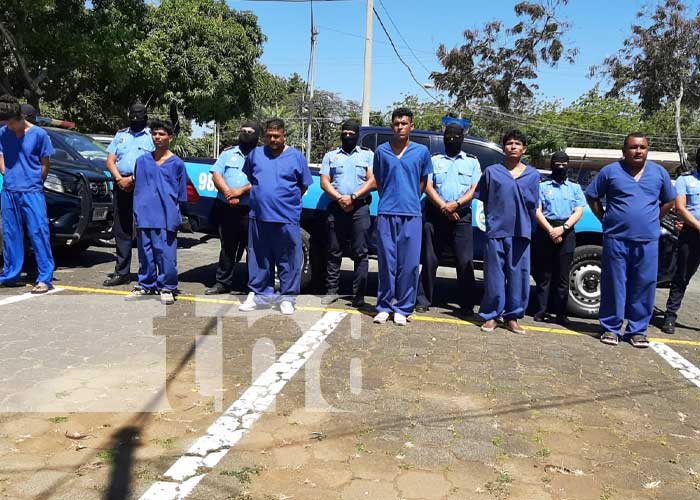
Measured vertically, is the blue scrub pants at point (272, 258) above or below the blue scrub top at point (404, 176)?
below

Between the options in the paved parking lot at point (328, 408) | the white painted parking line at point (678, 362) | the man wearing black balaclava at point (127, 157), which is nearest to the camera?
the paved parking lot at point (328, 408)

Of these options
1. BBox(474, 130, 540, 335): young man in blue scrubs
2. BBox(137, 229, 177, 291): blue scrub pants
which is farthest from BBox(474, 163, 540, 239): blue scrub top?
BBox(137, 229, 177, 291): blue scrub pants

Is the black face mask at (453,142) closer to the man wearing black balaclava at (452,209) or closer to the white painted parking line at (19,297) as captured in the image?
the man wearing black balaclava at (452,209)

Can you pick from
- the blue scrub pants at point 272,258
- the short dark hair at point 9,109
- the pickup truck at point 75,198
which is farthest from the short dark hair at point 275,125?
the pickup truck at point 75,198

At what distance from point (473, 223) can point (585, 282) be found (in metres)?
1.27

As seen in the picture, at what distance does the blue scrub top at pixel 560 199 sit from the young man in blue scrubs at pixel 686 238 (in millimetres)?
852

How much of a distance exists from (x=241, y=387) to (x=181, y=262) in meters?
4.95

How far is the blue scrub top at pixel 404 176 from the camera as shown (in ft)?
17.6

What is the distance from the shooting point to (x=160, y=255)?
6000 millimetres

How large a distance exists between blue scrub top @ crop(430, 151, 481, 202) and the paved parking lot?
1.21 metres

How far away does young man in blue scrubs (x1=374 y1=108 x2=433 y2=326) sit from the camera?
5.36 m

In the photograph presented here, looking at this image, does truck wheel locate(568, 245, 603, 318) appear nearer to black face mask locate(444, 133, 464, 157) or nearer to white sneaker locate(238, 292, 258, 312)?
black face mask locate(444, 133, 464, 157)

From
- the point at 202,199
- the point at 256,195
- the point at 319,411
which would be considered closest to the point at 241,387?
the point at 319,411

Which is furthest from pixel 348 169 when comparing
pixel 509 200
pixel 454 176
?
pixel 509 200
